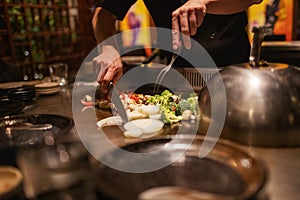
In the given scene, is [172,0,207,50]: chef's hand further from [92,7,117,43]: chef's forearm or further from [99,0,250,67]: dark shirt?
[92,7,117,43]: chef's forearm

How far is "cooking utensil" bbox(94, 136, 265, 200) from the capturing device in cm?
80

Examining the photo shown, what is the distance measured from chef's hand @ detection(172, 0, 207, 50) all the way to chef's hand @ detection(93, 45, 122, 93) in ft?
1.79

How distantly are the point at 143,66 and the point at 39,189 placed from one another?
161 cm

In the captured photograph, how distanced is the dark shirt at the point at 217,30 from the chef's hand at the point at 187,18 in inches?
35.7

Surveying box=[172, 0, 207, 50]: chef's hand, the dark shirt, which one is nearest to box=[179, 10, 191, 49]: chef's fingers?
box=[172, 0, 207, 50]: chef's hand

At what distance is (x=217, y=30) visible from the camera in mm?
2334

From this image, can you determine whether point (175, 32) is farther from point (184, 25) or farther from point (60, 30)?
point (60, 30)

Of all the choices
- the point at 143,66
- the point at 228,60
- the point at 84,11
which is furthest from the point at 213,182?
the point at 84,11

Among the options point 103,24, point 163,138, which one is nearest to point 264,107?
point 163,138

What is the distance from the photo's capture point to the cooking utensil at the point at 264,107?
113 cm

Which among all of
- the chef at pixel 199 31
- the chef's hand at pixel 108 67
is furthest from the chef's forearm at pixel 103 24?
the chef's hand at pixel 108 67

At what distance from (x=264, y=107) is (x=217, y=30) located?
4.37ft

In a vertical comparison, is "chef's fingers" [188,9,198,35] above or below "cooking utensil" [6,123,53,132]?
above

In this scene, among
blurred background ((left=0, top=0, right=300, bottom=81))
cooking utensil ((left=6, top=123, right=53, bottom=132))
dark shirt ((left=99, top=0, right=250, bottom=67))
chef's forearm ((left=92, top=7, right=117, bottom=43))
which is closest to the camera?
cooking utensil ((left=6, top=123, right=53, bottom=132))
